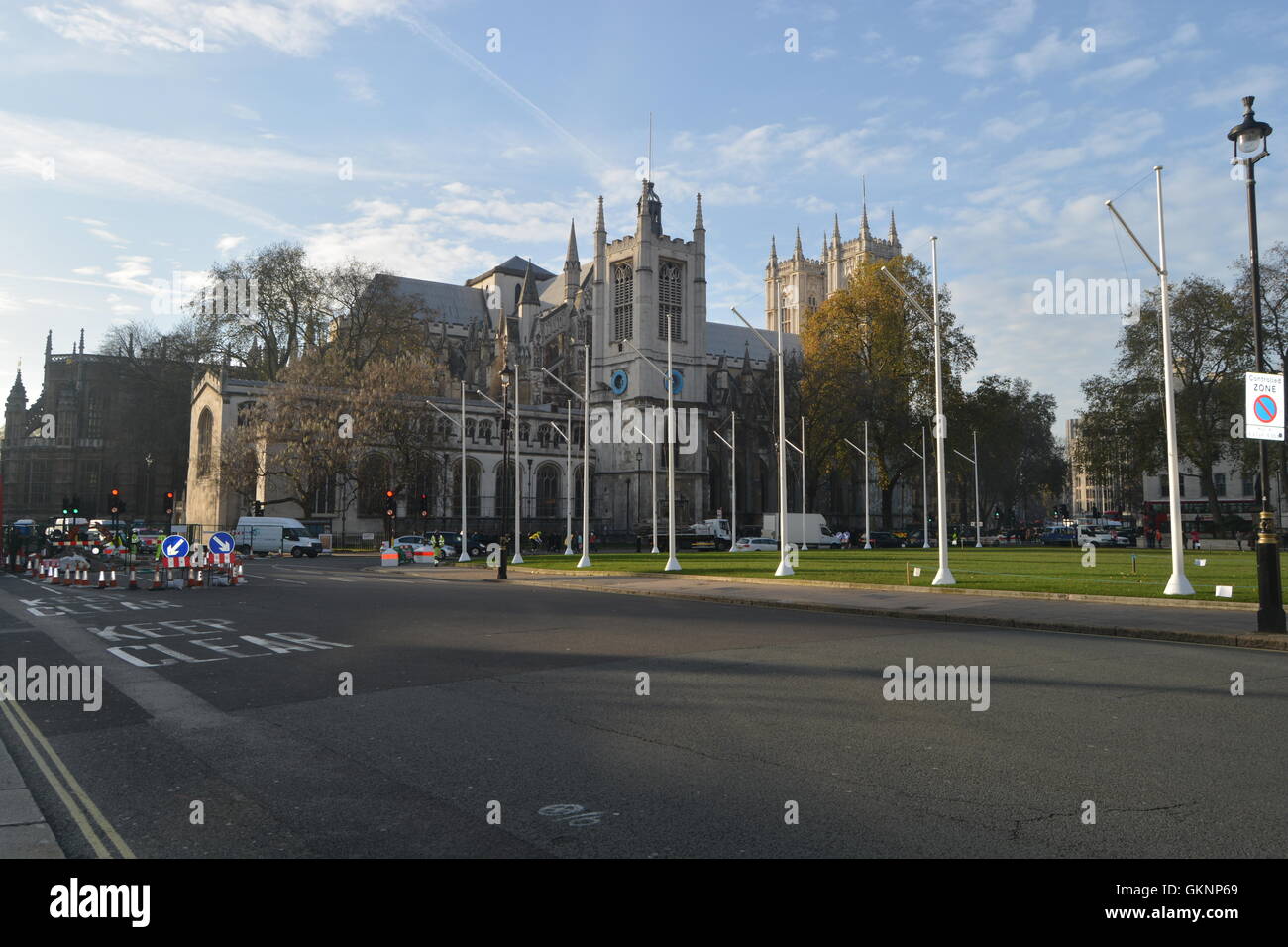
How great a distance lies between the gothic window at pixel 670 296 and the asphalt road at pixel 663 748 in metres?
71.6

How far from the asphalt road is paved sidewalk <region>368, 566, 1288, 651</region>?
1.22 meters

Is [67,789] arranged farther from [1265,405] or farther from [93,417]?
[93,417]

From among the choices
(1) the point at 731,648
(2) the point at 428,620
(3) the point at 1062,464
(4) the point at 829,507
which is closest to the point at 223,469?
(2) the point at 428,620

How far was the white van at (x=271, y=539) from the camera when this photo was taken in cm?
4931

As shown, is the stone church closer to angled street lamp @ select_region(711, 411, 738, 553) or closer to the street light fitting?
angled street lamp @ select_region(711, 411, 738, 553)

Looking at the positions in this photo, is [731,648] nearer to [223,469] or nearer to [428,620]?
[428,620]

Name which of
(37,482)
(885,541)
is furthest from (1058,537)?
(37,482)

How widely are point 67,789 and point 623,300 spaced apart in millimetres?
79751

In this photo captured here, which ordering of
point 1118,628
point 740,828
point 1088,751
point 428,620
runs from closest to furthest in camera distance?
point 740,828
point 1088,751
point 1118,628
point 428,620

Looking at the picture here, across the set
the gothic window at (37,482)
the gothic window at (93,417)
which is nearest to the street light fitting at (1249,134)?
the gothic window at (93,417)

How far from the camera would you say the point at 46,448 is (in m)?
86.4

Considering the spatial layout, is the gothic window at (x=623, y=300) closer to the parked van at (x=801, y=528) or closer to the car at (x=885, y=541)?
the parked van at (x=801, y=528)

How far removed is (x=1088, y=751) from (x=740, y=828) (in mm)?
3016

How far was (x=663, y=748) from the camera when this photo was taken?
6199 mm
